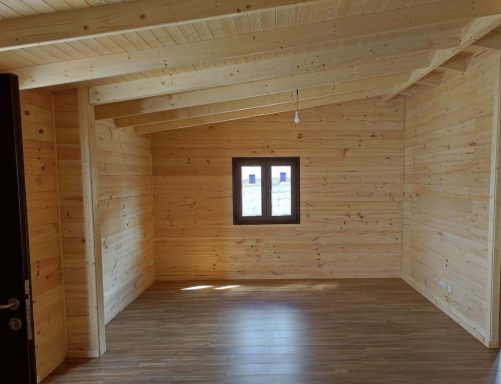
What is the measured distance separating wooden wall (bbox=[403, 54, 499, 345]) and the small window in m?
1.78

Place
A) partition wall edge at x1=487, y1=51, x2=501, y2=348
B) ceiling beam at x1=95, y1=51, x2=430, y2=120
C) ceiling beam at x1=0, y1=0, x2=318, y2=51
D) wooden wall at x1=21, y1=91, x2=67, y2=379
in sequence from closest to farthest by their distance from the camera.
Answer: ceiling beam at x1=0, y1=0, x2=318, y2=51 → wooden wall at x1=21, y1=91, x2=67, y2=379 → partition wall edge at x1=487, y1=51, x2=501, y2=348 → ceiling beam at x1=95, y1=51, x2=430, y2=120

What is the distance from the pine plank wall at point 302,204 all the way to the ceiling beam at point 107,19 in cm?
106

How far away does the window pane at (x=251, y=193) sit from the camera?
5.09 meters

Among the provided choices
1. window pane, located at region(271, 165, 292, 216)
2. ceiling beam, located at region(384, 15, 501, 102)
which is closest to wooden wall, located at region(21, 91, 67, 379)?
window pane, located at region(271, 165, 292, 216)

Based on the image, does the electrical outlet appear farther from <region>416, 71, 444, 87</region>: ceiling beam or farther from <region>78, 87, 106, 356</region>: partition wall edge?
<region>78, 87, 106, 356</region>: partition wall edge

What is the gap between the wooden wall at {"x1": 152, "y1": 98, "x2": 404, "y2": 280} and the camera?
16.2 feet

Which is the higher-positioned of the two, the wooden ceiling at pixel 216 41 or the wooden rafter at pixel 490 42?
the wooden rafter at pixel 490 42

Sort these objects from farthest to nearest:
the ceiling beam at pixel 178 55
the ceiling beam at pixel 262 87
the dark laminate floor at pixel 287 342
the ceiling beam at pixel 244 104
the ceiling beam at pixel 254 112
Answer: the ceiling beam at pixel 254 112
the ceiling beam at pixel 244 104
the ceiling beam at pixel 262 87
the dark laminate floor at pixel 287 342
the ceiling beam at pixel 178 55

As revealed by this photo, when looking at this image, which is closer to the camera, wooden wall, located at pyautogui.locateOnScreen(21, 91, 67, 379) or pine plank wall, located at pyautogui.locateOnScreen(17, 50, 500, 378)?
wooden wall, located at pyautogui.locateOnScreen(21, 91, 67, 379)

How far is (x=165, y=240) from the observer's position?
5074 mm

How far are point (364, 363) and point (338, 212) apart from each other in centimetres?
259

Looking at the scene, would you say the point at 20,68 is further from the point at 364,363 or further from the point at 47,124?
the point at 364,363

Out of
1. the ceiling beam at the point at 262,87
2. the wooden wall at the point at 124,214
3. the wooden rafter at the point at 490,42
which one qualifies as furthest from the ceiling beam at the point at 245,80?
the wooden wall at the point at 124,214

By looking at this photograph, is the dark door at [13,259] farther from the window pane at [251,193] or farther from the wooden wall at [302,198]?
the window pane at [251,193]
